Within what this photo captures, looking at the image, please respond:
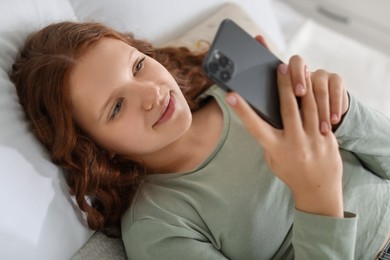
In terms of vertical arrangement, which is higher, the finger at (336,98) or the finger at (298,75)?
the finger at (298,75)

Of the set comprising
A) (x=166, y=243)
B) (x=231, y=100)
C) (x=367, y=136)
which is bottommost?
(x=166, y=243)

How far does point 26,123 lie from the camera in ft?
2.90

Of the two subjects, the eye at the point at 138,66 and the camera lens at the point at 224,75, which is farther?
the eye at the point at 138,66

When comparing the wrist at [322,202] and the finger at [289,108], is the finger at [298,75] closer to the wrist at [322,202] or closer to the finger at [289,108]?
the finger at [289,108]

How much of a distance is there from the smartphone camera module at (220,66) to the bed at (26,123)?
0.40m

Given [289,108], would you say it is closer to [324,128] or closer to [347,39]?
[324,128]

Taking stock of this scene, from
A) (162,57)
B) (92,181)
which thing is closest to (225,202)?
(92,181)

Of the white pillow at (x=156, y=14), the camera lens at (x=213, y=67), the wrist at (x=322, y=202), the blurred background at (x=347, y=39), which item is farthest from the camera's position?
the blurred background at (x=347, y=39)

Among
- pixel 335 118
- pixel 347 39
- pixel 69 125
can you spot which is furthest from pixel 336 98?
pixel 347 39

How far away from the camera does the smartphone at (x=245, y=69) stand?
0.62 metres

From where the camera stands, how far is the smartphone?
24.6 inches

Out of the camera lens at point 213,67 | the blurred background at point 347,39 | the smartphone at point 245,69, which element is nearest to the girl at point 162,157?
the smartphone at point 245,69

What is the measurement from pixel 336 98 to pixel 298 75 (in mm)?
95

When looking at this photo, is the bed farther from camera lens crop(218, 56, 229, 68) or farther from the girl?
camera lens crop(218, 56, 229, 68)
